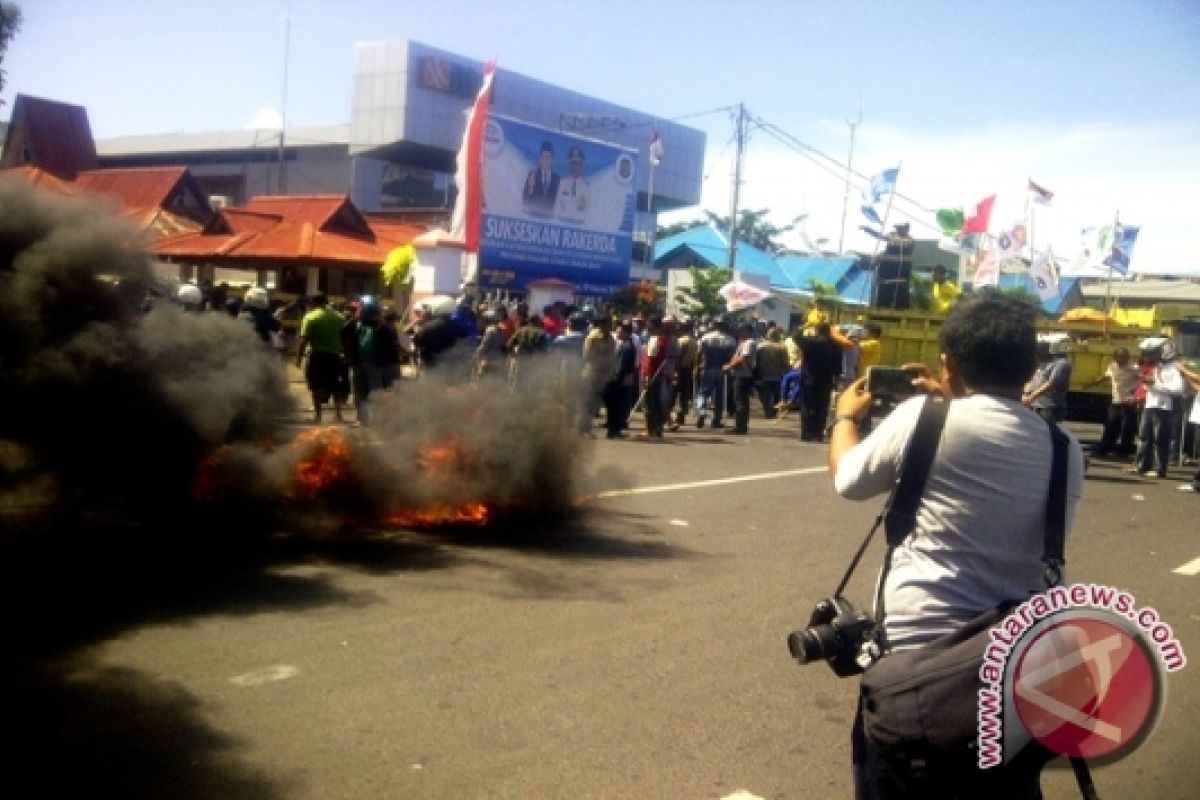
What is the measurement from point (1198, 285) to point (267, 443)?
55.9 meters

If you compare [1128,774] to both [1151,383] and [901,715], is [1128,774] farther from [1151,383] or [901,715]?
[1151,383]

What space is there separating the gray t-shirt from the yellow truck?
15575mm

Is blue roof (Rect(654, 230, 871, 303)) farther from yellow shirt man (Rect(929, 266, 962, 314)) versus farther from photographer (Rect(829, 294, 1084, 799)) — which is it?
photographer (Rect(829, 294, 1084, 799))

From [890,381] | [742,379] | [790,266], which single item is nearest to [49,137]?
[790,266]

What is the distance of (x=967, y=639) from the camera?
8.36 ft

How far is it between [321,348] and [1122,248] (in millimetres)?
19980

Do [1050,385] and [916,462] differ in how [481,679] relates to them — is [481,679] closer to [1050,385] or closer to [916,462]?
[916,462]

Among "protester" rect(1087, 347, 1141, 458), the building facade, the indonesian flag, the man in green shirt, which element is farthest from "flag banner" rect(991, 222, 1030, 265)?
the building facade

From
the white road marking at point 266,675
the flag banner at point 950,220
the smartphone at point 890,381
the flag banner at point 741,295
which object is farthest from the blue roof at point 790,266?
the smartphone at point 890,381

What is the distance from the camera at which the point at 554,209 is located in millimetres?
29141

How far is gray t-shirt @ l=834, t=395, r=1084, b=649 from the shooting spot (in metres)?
2.65

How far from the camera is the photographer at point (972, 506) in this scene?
8.69ft

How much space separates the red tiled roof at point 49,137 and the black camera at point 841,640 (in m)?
38.8

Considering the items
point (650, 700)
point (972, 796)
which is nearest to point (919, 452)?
point (972, 796)
